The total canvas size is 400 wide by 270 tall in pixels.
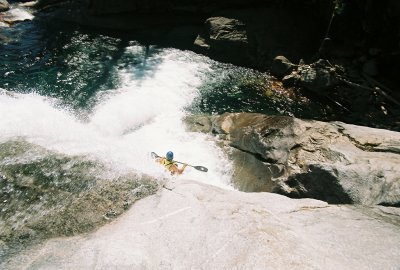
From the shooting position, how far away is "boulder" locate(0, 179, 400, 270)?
5660mm

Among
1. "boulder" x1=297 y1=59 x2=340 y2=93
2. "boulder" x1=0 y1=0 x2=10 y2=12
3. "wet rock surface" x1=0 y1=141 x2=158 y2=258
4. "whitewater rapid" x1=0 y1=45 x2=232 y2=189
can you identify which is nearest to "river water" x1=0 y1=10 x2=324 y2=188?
"whitewater rapid" x1=0 y1=45 x2=232 y2=189

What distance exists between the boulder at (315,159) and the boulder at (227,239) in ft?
2.66

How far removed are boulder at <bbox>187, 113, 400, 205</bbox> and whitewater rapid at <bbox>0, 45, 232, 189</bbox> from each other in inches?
32.6

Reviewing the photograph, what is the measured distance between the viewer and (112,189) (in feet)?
25.0

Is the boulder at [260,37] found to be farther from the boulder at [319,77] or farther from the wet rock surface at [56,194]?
the wet rock surface at [56,194]

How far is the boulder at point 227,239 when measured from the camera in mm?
5660

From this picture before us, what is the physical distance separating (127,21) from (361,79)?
13184 mm

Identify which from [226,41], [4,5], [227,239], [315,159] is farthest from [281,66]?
[4,5]

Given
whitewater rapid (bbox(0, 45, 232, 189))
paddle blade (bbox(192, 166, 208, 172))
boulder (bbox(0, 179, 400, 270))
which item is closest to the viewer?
boulder (bbox(0, 179, 400, 270))

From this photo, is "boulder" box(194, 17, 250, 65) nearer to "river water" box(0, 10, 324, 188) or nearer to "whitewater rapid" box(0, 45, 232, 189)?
"river water" box(0, 10, 324, 188)

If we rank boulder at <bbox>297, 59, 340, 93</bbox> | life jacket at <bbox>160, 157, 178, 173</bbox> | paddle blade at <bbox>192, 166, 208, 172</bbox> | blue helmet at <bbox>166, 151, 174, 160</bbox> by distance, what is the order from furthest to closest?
1. boulder at <bbox>297, 59, 340, 93</bbox>
2. paddle blade at <bbox>192, 166, 208, 172</bbox>
3. blue helmet at <bbox>166, 151, 174, 160</bbox>
4. life jacket at <bbox>160, 157, 178, 173</bbox>

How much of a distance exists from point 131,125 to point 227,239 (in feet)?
23.9

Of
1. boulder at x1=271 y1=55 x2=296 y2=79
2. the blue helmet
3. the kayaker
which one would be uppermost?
boulder at x1=271 y1=55 x2=296 y2=79

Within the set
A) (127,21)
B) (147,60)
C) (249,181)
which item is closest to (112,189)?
(249,181)
